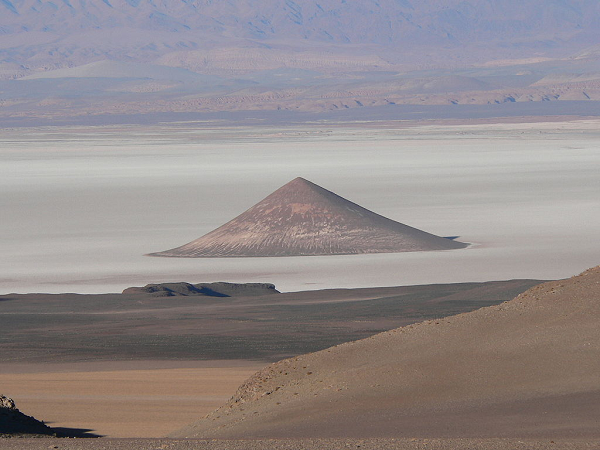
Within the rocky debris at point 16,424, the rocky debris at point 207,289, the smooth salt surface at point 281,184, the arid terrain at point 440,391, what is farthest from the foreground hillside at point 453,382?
the smooth salt surface at point 281,184

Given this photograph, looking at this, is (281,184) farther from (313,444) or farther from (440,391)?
(313,444)

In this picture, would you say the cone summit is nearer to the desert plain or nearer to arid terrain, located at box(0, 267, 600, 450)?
the desert plain

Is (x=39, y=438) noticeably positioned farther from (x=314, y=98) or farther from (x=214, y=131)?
(x=314, y=98)

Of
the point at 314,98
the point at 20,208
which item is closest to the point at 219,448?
the point at 20,208

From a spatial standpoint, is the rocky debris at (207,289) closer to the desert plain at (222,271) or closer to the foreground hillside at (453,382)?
the desert plain at (222,271)

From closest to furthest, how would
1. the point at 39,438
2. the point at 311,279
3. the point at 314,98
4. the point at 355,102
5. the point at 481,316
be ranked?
1. the point at 39,438
2. the point at 481,316
3. the point at 311,279
4. the point at 355,102
5. the point at 314,98

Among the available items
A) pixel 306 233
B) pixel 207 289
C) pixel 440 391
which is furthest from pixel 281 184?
pixel 440 391

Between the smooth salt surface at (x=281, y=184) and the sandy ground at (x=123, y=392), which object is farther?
the smooth salt surface at (x=281, y=184)
